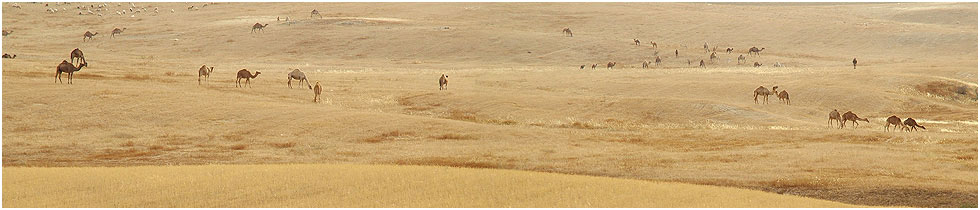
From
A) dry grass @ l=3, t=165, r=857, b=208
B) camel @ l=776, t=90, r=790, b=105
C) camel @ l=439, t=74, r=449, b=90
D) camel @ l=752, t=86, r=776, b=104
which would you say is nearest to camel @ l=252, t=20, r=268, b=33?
camel @ l=439, t=74, r=449, b=90

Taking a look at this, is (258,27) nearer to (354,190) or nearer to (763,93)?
(763,93)

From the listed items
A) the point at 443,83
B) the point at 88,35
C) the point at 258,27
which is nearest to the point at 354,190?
the point at 443,83

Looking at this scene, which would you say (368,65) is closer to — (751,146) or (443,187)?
(751,146)

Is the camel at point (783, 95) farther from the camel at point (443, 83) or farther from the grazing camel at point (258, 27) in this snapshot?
the grazing camel at point (258, 27)

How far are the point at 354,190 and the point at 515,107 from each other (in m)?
20.9

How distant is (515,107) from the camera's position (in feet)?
137

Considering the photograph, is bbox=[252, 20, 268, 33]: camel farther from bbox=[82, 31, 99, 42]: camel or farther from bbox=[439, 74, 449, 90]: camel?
bbox=[439, 74, 449, 90]: camel

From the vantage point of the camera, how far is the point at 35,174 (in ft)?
78.5

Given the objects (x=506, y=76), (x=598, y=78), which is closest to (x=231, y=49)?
(x=506, y=76)

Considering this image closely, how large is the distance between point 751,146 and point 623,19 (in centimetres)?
7217

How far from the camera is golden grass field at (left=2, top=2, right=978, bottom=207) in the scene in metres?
28.0

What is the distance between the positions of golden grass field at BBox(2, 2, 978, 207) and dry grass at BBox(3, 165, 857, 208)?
73cm

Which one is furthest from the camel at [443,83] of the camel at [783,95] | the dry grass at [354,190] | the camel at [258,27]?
the camel at [258,27]

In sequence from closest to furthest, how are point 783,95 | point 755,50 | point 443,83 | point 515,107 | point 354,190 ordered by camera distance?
1. point 354,190
2. point 515,107
3. point 783,95
4. point 443,83
5. point 755,50
